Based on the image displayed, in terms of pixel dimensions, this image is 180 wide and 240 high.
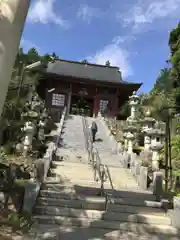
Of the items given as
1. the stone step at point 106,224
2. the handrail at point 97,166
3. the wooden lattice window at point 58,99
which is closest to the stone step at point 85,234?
the stone step at point 106,224

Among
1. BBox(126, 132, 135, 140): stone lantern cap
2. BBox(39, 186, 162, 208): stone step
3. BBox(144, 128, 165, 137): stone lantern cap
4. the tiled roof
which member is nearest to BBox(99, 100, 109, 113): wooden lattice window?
the tiled roof

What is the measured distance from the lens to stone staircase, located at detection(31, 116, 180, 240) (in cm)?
524

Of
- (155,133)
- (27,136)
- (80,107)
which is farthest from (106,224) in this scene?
(80,107)

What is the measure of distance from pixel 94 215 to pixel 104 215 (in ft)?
0.78

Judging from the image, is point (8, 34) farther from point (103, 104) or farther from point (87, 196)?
point (103, 104)

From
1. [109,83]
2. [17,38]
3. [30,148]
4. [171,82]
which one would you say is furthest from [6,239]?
[109,83]

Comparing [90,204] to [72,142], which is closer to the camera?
[90,204]

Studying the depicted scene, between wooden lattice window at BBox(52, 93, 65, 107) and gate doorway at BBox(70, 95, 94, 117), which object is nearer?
wooden lattice window at BBox(52, 93, 65, 107)

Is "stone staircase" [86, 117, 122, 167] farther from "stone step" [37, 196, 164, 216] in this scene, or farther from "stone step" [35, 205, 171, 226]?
"stone step" [35, 205, 171, 226]

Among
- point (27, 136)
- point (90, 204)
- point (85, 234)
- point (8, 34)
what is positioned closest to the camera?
point (8, 34)

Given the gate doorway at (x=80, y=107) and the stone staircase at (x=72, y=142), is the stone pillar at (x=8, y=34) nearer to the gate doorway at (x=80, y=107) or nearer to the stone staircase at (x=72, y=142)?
the stone staircase at (x=72, y=142)

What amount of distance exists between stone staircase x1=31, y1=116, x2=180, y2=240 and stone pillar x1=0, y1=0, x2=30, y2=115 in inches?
125

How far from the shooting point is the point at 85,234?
16.8 feet

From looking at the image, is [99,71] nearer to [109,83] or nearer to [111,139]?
[109,83]
